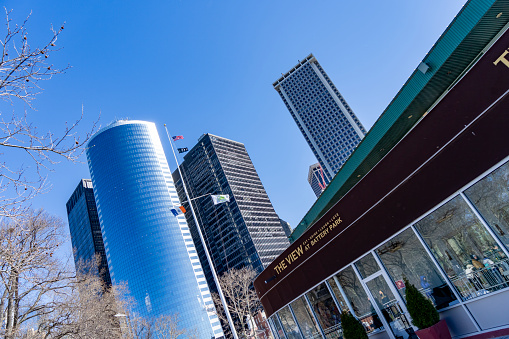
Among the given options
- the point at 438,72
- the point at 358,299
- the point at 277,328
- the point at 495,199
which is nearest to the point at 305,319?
the point at 277,328

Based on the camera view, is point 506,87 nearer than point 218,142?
Yes

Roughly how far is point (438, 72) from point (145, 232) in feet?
409

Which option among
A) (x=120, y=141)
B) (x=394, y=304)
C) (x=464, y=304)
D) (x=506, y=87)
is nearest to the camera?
(x=506, y=87)

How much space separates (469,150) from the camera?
8.25m

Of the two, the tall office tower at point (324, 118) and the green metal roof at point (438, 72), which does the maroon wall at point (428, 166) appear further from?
the tall office tower at point (324, 118)

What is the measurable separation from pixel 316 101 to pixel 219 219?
317 ft

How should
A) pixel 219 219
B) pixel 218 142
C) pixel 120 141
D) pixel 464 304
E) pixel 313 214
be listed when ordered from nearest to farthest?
pixel 464 304
pixel 313 214
pixel 120 141
pixel 219 219
pixel 218 142

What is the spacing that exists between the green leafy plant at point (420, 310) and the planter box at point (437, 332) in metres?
0.14

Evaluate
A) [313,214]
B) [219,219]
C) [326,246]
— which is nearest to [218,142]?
[219,219]

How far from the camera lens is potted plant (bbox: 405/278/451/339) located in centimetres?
916

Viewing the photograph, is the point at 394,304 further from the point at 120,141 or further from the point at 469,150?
the point at 120,141

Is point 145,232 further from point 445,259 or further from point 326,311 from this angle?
point 445,259

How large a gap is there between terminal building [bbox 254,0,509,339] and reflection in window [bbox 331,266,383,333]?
5 centimetres

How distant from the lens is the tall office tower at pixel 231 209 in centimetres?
13462
